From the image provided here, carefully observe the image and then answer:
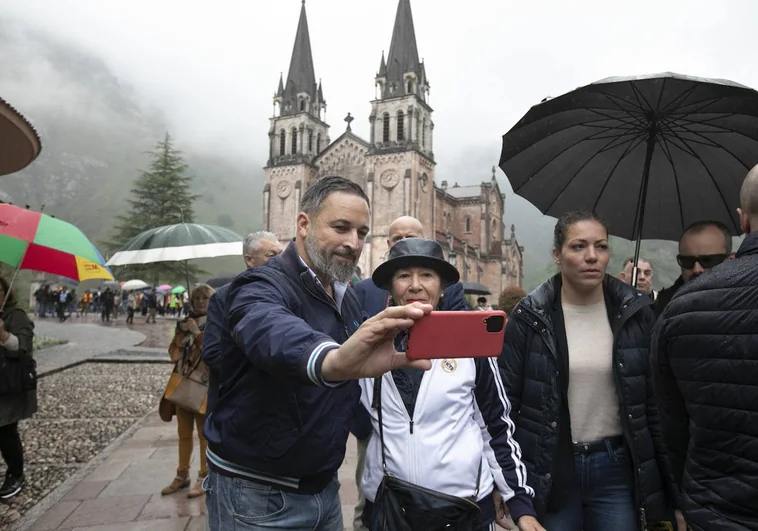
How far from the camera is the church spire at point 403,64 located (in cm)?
4384

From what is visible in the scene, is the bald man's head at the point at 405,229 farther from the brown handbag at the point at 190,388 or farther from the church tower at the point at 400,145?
the church tower at the point at 400,145

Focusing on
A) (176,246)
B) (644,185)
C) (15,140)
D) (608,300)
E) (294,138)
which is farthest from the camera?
(294,138)

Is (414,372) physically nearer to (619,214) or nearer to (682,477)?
(682,477)

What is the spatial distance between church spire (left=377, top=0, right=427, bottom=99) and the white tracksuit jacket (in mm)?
44299

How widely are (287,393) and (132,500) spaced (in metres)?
3.90

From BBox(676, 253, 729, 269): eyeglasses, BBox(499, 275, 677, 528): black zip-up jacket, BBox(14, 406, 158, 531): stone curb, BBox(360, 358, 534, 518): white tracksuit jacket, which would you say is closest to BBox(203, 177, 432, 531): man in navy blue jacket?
BBox(360, 358, 534, 518): white tracksuit jacket

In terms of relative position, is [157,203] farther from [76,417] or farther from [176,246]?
[176,246]

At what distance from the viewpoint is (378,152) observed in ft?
141

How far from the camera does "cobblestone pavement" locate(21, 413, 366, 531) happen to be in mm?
3904

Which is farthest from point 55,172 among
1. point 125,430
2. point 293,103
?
point 125,430

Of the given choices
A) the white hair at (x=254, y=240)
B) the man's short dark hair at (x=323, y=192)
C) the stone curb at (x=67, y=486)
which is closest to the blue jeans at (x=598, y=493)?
the man's short dark hair at (x=323, y=192)

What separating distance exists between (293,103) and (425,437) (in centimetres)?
4989

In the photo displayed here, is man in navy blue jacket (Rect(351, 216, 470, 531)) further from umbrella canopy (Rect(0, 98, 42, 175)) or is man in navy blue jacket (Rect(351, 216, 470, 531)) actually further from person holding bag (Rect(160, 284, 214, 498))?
umbrella canopy (Rect(0, 98, 42, 175))

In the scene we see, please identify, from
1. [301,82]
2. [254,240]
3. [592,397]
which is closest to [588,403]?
[592,397]
